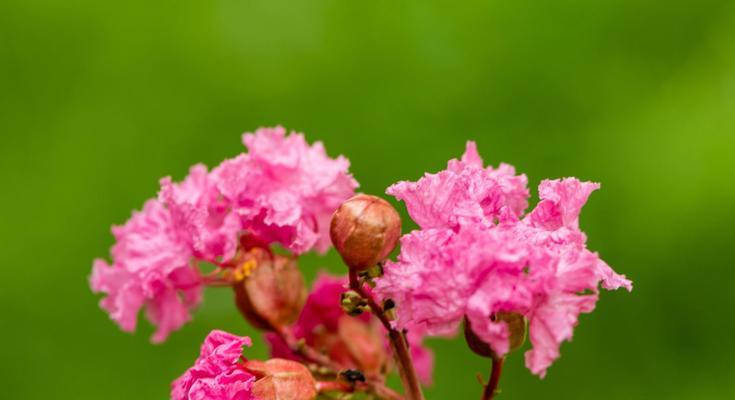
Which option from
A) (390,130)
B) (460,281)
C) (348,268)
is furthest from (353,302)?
(390,130)

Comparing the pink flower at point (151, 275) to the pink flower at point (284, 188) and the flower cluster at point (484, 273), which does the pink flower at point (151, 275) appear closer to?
the pink flower at point (284, 188)

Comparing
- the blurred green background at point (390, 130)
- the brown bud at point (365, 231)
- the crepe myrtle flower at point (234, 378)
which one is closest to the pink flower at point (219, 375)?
the crepe myrtle flower at point (234, 378)

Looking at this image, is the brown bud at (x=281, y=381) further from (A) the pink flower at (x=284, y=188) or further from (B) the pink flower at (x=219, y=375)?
(A) the pink flower at (x=284, y=188)

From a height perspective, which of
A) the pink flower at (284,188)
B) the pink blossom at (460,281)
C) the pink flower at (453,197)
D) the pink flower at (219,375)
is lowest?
the pink flower at (219,375)

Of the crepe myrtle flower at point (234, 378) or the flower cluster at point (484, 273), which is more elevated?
the flower cluster at point (484, 273)

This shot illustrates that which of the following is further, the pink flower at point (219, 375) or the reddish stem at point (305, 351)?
the reddish stem at point (305, 351)

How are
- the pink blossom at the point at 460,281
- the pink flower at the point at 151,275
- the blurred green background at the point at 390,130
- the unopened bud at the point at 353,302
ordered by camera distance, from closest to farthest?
1. the pink blossom at the point at 460,281
2. the unopened bud at the point at 353,302
3. the pink flower at the point at 151,275
4. the blurred green background at the point at 390,130

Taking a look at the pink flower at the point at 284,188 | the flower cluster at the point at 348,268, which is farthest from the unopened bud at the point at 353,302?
the pink flower at the point at 284,188

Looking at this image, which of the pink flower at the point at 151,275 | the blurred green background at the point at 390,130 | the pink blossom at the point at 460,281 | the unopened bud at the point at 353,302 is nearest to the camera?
the pink blossom at the point at 460,281

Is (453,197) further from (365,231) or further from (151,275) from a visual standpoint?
(151,275)
